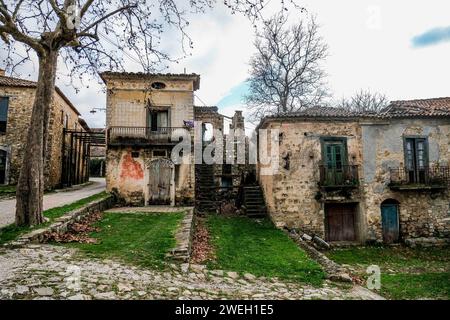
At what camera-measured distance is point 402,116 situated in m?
13.4

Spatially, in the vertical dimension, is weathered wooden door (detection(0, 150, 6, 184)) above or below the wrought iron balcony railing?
below

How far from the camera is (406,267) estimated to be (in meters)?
9.84

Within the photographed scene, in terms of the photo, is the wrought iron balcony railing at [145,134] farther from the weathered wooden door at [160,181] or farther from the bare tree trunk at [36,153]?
the bare tree trunk at [36,153]

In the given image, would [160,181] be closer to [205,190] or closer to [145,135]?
[145,135]

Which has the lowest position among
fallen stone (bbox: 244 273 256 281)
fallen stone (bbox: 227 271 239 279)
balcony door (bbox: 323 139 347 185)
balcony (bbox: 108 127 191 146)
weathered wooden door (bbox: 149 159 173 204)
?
fallen stone (bbox: 244 273 256 281)

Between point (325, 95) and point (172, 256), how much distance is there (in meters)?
19.3

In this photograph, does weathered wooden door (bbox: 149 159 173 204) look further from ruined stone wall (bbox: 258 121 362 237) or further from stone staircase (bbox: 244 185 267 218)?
ruined stone wall (bbox: 258 121 362 237)

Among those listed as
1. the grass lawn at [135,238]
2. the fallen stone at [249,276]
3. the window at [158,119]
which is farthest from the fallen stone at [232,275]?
the window at [158,119]

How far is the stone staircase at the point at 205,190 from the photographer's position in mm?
16125

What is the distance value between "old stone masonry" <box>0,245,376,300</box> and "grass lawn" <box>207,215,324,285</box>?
0.54m

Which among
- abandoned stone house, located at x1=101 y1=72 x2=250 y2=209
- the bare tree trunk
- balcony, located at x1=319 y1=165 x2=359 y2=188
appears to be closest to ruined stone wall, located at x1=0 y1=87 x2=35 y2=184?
abandoned stone house, located at x1=101 y1=72 x2=250 y2=209

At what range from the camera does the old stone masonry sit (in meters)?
3.90

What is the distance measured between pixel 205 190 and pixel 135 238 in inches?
396
